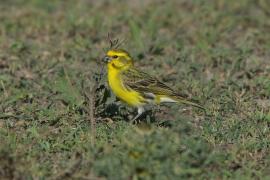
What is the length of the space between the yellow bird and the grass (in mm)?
166

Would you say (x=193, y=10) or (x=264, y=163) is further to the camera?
(x=193, y=10)

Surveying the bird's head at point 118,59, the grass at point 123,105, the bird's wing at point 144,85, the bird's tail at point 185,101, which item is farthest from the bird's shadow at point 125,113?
the bird's head at point 118,59

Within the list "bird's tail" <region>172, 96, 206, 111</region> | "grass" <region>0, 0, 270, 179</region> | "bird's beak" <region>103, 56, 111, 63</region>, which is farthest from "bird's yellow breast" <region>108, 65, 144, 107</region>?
"bird's tail" <region>172, 96, 206, 111</region>

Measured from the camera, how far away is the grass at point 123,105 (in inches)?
251

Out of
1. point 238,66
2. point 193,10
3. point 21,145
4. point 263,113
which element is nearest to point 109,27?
point 193,10

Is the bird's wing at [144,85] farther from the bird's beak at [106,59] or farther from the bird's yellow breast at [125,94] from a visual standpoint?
the bird's beak at [106,59]

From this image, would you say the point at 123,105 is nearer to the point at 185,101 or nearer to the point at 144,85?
the point at 144,85

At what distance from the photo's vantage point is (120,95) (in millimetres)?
8406

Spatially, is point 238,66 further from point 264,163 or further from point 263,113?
point 264,163

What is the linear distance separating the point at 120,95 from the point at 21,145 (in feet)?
5.29

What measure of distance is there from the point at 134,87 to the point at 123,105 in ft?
1.81

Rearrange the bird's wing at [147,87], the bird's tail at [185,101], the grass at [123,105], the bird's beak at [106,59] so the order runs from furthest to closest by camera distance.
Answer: the bird's beak at [106,59], the bird's wing at [147,87], the bird's tail at [185,101], the grass at [123,105]

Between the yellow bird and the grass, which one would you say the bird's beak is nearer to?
the yellow bird

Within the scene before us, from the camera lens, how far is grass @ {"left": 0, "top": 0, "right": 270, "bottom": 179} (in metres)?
6.36
